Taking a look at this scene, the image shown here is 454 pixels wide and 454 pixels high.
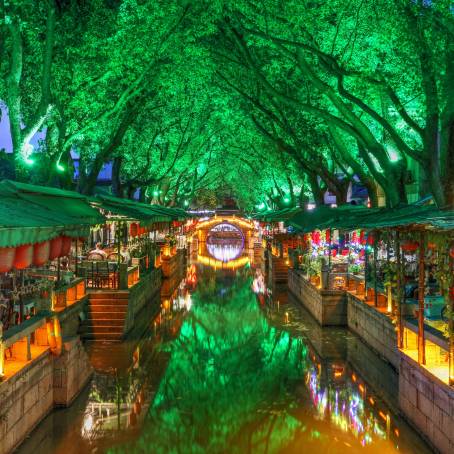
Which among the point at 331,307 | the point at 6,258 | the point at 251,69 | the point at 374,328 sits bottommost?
the point at 374,328

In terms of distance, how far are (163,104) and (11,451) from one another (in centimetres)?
1799

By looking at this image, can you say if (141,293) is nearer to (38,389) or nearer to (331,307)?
(331,307)

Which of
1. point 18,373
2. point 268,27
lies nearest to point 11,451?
point 18,373

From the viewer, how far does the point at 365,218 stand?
45.1ft

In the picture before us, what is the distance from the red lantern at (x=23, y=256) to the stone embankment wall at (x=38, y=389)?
61.5 inches

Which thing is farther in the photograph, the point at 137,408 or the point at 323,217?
the point at 323,217

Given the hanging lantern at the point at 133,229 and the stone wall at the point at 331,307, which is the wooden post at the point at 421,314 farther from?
the hanging lantern at the point at 133,229

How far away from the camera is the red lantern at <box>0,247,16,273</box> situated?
7.30 meters

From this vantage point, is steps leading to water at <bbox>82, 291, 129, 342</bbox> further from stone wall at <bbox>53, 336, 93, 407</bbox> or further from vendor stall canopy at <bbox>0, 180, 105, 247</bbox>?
stone wall at <bbox>53, 336, 93, 407</bbox>

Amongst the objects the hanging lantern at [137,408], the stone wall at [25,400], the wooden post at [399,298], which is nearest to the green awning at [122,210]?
the hanging lantern at [137,408]

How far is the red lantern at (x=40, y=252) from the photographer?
→ 8.72 m

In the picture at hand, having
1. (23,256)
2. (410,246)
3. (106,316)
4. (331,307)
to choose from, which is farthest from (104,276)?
(410,246)

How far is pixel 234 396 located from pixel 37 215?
518cm

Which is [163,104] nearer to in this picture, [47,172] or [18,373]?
[47,172]
